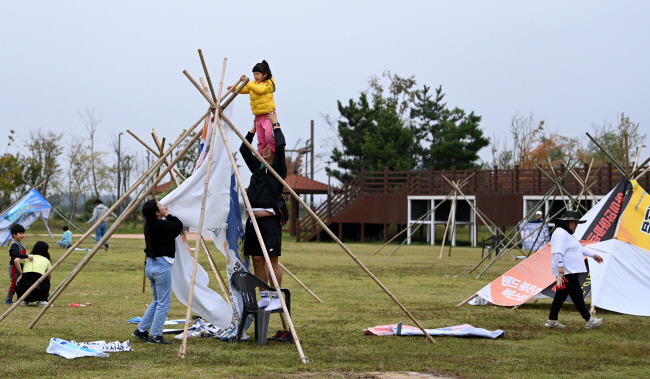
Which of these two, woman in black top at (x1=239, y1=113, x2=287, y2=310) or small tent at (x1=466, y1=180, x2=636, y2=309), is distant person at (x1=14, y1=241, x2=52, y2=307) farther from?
small tent at (x1=466, y1=180, x2=636, y2=309)

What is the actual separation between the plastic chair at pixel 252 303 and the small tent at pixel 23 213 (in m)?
18.3

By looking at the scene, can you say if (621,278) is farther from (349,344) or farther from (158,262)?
(158,262)

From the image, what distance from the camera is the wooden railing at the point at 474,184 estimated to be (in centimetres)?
3259

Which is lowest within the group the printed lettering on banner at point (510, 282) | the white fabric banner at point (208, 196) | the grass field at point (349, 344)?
the grass field at point (349, 344)

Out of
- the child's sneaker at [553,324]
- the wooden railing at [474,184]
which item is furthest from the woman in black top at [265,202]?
the wooden railing at [474,184]

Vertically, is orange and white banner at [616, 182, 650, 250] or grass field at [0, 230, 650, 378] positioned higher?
orange and white banner at [616, 182, 650, 250]

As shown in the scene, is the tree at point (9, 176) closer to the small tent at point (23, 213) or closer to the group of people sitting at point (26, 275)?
the small tent at point (23, 213)

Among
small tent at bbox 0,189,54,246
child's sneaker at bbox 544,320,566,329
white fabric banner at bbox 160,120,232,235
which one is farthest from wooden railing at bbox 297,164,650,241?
white fabric banner at bbox 160,120,232,235

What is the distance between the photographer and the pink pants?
886 centimetres

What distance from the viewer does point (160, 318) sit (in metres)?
8.23

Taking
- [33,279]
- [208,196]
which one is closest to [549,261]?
[208,196]

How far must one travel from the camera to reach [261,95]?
8883mm

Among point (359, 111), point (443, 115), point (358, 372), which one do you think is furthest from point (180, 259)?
point (443, 115)

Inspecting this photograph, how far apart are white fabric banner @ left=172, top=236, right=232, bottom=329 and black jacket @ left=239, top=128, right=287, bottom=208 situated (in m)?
0.94
